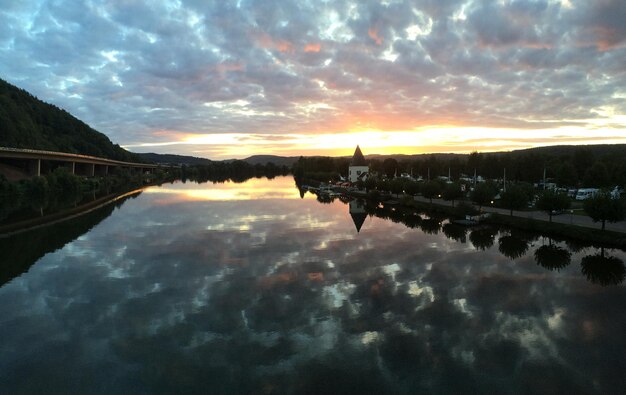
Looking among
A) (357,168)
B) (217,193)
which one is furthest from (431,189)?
(357,168)

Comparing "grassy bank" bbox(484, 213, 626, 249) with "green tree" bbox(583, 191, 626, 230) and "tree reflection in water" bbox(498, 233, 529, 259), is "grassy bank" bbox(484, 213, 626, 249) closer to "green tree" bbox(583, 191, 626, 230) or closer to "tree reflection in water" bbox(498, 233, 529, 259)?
"green tree" bbox(583, 191, 626, 230)

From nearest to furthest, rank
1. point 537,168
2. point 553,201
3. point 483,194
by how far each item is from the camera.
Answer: point 553,201 < point 483,194 < point 537,168

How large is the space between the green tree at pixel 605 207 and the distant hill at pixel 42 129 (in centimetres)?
11348

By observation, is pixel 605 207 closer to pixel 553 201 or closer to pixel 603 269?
pixel 553 201

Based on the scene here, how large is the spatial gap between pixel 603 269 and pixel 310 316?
811 inches

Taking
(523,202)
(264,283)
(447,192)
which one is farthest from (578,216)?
(264,283)

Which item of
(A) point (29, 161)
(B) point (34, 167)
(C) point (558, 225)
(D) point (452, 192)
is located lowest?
(C) point (558, 225)

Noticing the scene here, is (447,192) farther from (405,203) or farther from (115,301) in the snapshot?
(115,301)

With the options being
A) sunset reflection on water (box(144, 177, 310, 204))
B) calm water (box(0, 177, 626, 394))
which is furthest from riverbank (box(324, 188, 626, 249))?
sunset reflection on water (box(144, 177, 310, 204))

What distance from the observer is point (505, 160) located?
93.2 m

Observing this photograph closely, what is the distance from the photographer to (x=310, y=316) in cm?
1861

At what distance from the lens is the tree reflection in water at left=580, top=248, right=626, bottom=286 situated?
79.4ft

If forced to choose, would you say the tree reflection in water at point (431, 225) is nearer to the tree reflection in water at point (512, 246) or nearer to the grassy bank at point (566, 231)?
the grassy bank at point (566, 231)

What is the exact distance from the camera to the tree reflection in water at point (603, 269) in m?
24.2
